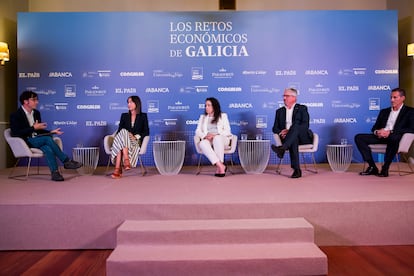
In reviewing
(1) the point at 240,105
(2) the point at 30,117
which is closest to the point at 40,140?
(2) the point at 30,117

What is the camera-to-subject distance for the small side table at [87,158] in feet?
17.0

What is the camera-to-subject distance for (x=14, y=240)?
113 inches

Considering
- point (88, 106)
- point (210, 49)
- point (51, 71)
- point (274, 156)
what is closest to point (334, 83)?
point (274, 156)

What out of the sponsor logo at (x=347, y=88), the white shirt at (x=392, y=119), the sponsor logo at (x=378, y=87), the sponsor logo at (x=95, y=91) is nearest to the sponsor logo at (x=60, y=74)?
the sponsor logo at (x=95, y=91)

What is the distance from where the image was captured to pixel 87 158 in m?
5.29

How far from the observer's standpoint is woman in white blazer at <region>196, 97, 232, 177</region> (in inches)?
187

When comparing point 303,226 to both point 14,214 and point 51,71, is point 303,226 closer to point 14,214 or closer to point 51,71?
point 14,214

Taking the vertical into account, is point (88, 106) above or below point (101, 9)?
below

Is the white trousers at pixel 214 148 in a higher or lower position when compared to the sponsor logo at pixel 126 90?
lower

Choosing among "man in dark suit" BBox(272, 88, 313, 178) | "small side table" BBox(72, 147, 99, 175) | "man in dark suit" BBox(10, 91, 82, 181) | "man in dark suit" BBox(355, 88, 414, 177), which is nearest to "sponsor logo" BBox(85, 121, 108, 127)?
"small side table" BBox(72, 147, 99, 175)

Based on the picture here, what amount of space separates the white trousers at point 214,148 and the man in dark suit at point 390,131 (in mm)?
1813

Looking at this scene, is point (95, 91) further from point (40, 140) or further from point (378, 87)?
point (378, 87)

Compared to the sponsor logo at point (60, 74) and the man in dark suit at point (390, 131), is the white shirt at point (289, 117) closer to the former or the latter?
the man in dark suit at point (390, 131)

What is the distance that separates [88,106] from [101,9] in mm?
1970
